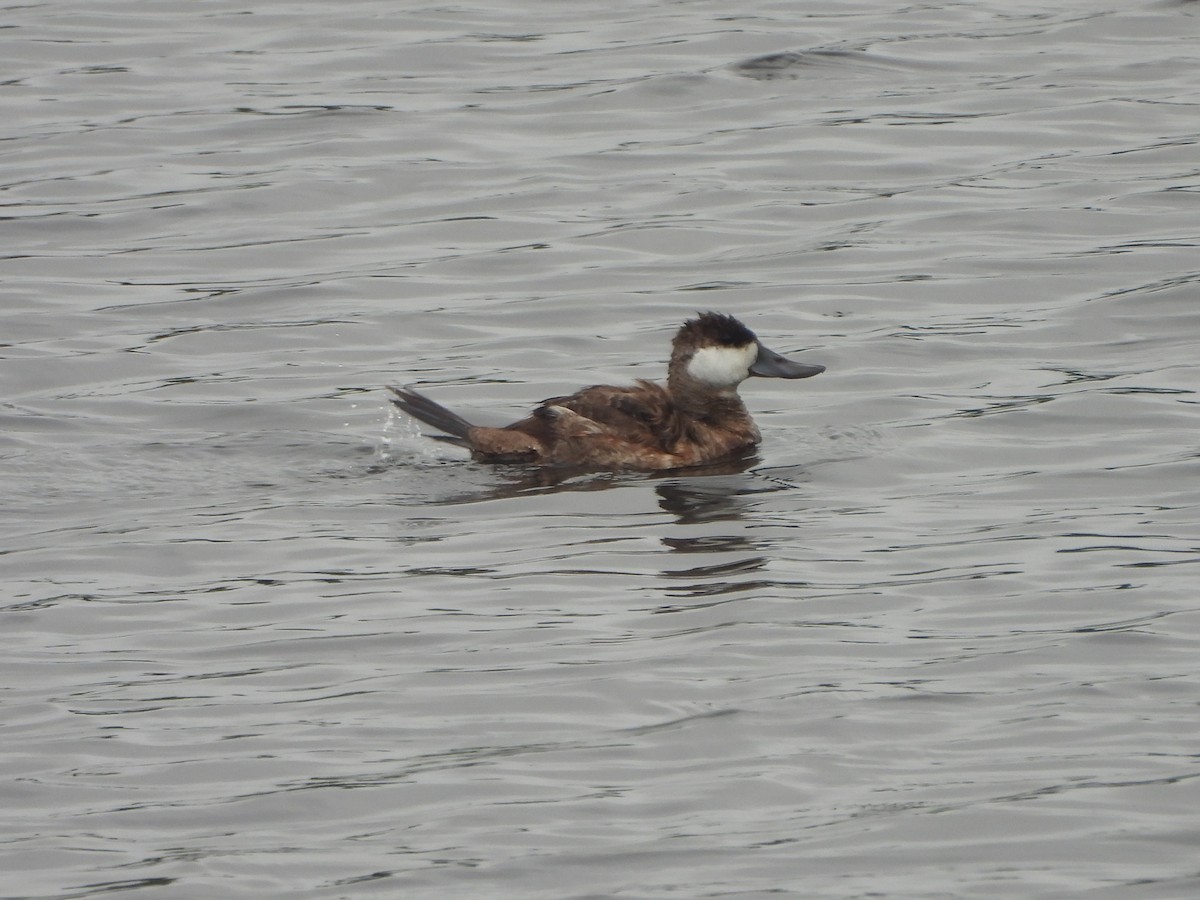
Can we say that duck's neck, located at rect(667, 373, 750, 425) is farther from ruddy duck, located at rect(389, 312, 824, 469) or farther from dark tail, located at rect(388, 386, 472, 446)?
dark tail, located at rect(388, 386, 472, 446)

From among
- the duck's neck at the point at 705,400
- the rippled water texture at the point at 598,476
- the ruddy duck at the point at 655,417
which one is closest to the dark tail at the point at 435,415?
the ruddy duck at the point at 655,417

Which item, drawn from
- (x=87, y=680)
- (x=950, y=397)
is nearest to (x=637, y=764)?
(x=87, y=680)

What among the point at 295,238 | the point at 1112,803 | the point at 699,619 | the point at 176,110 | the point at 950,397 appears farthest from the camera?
the point at 176,110

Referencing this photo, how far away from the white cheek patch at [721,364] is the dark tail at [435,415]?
104 cm

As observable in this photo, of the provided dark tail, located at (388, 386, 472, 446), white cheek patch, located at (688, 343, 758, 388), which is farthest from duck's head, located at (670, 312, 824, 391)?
dark tail, located at (388, 386, 472, 446)

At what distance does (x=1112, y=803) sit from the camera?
542cm

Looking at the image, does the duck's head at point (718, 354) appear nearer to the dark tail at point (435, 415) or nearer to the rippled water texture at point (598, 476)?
the rippled water texture at point (598, 476)

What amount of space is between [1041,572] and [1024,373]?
3.01 m

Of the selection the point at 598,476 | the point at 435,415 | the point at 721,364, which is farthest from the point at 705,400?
the point at 435,415

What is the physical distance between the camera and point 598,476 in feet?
30.3

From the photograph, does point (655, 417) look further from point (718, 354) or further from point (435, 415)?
point (435, 415)

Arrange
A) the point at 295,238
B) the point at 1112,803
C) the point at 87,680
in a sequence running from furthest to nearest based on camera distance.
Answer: the point at 295,238, the point at 87,680, the point at 1112,803

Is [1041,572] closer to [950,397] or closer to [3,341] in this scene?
[950,397]

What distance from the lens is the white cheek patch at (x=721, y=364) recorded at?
9648 millimetres
